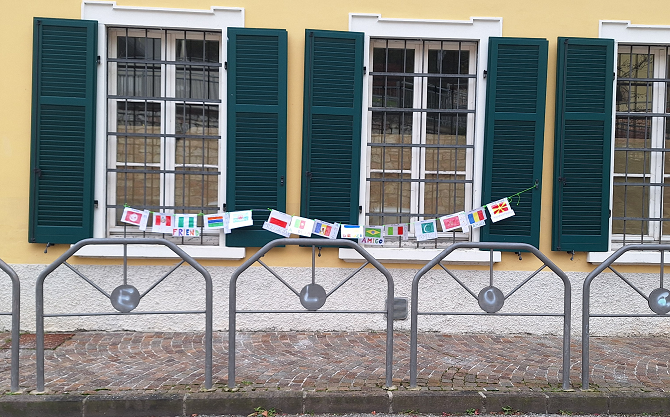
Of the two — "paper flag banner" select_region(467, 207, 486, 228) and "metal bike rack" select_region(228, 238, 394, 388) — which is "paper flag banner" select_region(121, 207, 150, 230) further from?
"paper flag banner" select_region(467, 207, 486, 228)

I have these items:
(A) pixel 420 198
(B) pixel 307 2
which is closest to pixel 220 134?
(B) pixel 307 2

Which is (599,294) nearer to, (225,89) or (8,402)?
(225,89)

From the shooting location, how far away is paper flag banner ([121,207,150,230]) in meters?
6.14

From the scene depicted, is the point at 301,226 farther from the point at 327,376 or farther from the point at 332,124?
the point at 327,376

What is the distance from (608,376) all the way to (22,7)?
641 cm

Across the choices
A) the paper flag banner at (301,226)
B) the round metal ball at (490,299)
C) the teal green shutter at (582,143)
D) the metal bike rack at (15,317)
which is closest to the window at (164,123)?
the paper flag banner at (301,226)

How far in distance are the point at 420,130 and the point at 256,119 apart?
5.82 ft

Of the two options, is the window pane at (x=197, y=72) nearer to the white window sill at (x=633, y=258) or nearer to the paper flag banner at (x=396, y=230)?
the paper flag banner at (x=396, y=230)

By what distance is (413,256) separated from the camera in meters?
6.24

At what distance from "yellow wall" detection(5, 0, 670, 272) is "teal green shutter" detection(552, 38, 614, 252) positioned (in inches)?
4.9

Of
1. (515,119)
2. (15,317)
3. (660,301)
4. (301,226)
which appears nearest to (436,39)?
(515,119)

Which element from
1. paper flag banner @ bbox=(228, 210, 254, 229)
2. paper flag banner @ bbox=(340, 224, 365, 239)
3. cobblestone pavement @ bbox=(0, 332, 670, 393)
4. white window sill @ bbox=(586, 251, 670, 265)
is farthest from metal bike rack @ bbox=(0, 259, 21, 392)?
white window sill @ bbox=(586, 251, 670, 265)

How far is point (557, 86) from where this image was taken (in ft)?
20.3

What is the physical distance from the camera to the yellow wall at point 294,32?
6.00 meters
